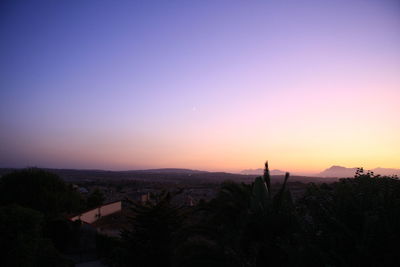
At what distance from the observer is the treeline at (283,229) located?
5375 mm

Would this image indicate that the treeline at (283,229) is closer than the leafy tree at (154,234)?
Yes

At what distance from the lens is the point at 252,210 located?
34.3ft

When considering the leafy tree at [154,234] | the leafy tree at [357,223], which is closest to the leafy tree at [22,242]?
the leafy tree at [154,234]

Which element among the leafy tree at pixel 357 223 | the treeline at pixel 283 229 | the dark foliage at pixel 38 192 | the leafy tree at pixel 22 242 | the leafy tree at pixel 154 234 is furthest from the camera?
the dark foliage at pixel 38 192

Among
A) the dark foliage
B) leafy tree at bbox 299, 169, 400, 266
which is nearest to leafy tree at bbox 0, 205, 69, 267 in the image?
the dark foliage

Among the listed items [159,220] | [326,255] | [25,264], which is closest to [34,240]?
[25,264]

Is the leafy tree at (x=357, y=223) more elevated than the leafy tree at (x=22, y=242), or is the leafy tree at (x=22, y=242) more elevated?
the leafy tree at (x=357, y=223)

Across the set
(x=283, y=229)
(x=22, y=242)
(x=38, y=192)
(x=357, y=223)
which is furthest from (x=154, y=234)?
(x=38, y=192)

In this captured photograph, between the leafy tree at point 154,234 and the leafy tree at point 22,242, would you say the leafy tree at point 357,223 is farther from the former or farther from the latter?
the leafy tree at point 22,242

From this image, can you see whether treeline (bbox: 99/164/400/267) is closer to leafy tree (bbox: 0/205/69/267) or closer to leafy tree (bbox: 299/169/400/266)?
leafy tree (bbox: 299/169/400/266)

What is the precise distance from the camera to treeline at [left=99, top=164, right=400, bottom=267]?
5.38 m

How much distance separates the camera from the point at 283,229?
31.0 feet

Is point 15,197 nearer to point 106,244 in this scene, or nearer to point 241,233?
point 106,244

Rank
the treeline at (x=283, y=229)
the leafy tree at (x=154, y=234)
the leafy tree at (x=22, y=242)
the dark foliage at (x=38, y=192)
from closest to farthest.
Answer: the treeline at (x=283, y=229) < the leafy tree at (x=154, y=234) < the leafy tree at (x=22, y=242) < the dark foliage at (x=38, y=192)
